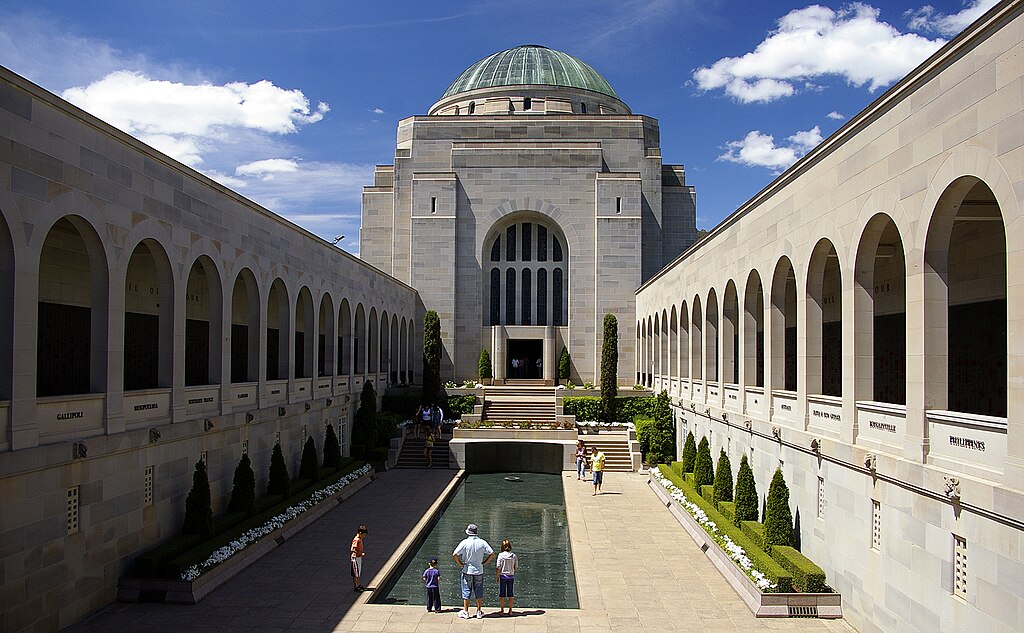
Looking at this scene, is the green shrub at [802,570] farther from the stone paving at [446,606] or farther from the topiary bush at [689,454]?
the topiary bush at [689,454]

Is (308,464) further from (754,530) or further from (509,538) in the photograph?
(754,530)

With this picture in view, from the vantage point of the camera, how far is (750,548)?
1673cm

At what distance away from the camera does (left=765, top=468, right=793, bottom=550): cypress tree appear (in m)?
16.7

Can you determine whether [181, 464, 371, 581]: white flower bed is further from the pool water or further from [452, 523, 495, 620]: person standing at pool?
[452, 523, 495, 620]: person standing at pool

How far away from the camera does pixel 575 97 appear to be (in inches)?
2279

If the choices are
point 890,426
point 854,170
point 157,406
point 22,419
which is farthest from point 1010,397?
point 157,406

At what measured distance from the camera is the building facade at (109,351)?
1219 cm

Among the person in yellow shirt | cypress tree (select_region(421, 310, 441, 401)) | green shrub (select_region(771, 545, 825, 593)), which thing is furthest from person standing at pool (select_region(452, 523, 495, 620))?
cypress tree (select_region(421, 310, 441, 401))

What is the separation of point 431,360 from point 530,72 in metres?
27.6

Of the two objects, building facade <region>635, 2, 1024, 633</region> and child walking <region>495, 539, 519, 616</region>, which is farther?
child walking <region>495, 539, 519, 616</region>

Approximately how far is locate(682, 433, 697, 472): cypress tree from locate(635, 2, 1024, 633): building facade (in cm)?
435

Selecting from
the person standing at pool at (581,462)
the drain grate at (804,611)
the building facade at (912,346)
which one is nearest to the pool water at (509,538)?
the person standing at pool at (581,462)

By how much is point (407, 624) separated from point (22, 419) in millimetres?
6713

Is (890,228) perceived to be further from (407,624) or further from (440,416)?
(440,416)
